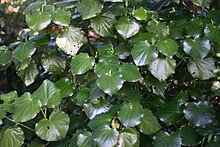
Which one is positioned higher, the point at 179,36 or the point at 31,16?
the point at 31,16

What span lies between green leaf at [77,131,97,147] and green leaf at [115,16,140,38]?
0.38 meters

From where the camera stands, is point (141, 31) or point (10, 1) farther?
point (10, 1)

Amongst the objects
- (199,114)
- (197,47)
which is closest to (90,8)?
(197,47)

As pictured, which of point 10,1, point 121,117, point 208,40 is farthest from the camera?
point 10,1

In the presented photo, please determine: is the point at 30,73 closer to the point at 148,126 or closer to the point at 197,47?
the point at 148,126

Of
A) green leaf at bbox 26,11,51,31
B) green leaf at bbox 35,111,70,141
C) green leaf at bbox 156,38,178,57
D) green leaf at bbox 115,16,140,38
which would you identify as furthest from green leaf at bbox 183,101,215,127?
green leaf at bbox 26,11,51,31

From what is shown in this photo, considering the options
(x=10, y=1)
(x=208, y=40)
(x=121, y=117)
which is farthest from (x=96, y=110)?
(x=10, y=1)

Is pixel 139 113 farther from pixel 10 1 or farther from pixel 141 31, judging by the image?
pixel 10 1

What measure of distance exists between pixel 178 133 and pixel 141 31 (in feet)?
1.35

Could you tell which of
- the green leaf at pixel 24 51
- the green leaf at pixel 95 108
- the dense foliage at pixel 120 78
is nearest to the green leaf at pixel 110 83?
the dense foliage at pixel 120 78

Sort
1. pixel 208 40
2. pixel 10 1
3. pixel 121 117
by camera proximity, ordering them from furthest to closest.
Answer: pixel 10 1, pixel 208 40, pixel 121 117

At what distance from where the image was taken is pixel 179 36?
1.39m

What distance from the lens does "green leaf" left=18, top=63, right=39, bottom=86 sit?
149 centimetres

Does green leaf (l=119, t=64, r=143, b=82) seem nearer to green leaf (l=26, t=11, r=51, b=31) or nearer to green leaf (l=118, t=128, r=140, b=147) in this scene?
green leaf (l=118, t=128, r=140, b=147)
